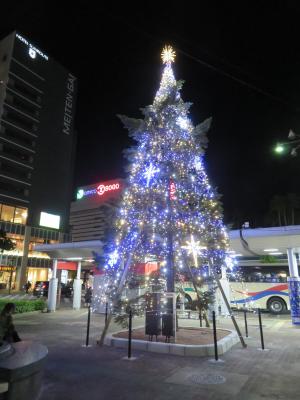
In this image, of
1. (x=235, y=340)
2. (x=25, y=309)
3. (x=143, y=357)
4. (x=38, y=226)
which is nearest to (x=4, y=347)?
(x=143, y=357)

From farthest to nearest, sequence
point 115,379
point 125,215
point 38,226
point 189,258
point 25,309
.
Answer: point 38,226, point 25,309, point 189,258, point 125,215, point 115,379

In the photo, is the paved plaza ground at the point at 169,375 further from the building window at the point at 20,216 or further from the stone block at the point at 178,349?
the building window at the point at 20,216

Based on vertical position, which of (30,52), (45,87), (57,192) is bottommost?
(57,192)

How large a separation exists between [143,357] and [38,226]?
5822cm

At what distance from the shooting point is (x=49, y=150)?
→ 6844 centimetres

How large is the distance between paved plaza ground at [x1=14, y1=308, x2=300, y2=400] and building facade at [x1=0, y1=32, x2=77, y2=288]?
166ft

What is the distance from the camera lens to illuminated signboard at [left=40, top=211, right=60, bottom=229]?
63.8 meters

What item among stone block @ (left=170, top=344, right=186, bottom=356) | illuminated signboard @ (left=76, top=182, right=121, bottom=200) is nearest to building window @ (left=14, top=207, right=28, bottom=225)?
illuminated signboard @ (left=76, top=182, right=121, bottom=200)

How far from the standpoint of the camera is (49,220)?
65.2 metres

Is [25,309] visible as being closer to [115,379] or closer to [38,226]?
[115,379]

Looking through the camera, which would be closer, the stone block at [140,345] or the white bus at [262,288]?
the stone block at [140,345]

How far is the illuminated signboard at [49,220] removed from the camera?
209 ft

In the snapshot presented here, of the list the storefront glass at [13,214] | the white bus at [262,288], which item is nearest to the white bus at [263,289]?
the white bus at [262,288]

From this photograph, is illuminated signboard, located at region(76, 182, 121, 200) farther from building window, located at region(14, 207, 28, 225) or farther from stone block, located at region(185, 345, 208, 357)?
stone block, located at region(185, 345, 208, 357)
